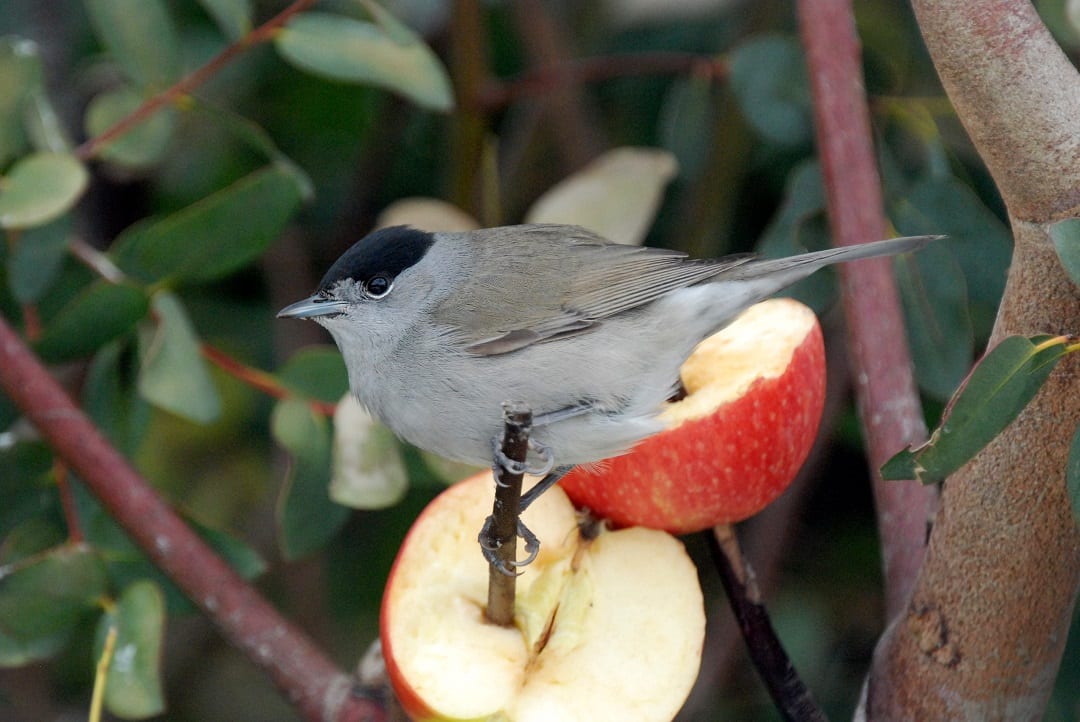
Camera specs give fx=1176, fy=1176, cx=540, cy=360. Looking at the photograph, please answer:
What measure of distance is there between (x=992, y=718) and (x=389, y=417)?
110 cm

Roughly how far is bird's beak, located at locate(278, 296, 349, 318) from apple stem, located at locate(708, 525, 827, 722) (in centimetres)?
92

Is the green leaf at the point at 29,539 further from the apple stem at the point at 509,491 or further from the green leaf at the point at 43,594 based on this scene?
the apple stem at the point at 509,491

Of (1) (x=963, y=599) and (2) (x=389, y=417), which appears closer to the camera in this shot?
(1) (x=963, y=599)

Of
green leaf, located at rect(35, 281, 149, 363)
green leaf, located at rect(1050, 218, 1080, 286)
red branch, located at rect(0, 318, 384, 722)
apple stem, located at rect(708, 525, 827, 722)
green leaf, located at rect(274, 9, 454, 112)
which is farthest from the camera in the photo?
green leaf, located at rect(274, 9, 454, 112)

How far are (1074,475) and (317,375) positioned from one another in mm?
1504

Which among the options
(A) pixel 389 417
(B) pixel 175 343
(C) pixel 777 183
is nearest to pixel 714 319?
(A) pixel 389 417

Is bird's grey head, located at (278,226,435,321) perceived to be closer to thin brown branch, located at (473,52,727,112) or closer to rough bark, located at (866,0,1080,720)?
thin brown branch, located at (473,52,727,112)

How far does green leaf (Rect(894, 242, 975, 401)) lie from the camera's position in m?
2.45

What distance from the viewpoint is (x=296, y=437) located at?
2270mm

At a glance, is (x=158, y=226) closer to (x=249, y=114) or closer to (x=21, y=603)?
(x=21, y=603)

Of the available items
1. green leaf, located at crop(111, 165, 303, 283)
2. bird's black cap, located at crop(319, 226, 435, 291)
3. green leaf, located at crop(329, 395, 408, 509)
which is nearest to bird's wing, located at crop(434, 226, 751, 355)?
bird's black cap, located at crop(319, 226, 435, 291)

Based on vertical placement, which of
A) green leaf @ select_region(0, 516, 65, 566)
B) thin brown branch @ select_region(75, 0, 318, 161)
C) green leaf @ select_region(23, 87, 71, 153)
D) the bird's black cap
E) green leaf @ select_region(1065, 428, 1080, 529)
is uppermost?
green leaf @ select_region(1065, 428, 1080, 529)

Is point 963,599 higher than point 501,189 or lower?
higher

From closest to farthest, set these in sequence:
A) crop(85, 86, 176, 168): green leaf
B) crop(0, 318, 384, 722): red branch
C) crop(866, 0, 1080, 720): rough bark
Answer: crop(866, 0, 1080, 720): rough bark → crop(0, 318, 384, 722): red branch → crop(85, 86, 176, 168): green leaf
